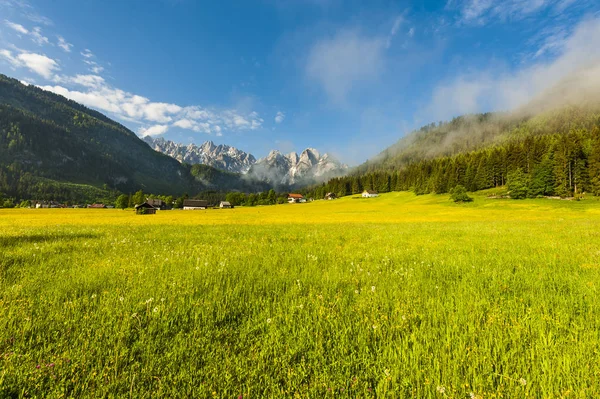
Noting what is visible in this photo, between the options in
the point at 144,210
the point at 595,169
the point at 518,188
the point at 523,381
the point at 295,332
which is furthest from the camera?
the point at 144,210

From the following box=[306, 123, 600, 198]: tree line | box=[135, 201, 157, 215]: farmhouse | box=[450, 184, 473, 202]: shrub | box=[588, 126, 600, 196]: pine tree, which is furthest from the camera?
box=[450, 184, 473, 202]: shrub

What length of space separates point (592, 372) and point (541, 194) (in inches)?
3878

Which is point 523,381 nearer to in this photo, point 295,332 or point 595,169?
point 295,332

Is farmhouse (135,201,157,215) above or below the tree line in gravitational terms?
below

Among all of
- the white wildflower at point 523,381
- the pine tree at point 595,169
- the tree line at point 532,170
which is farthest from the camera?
the tree line at point 532,170

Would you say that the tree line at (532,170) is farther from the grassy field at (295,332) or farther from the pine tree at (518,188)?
the grassy field at (295,332)

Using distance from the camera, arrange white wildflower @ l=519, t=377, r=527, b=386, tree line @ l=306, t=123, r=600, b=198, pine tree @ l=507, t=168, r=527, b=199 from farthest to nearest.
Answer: pine tree @ l=507, t=168, r=527, b=199 → tree line @ l=306, t=123, r=600, b=198 → white wildflower @ l=519, t=377, r=527, b=386

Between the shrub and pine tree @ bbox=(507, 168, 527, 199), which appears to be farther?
the shrub

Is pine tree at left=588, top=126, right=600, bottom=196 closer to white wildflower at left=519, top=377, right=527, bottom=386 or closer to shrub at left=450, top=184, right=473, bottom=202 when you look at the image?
shrub at left=450, top=184, right=473, bottom=202

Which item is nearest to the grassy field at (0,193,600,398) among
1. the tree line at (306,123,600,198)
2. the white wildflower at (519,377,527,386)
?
Result: the white wildflower at (519,377,527,386)

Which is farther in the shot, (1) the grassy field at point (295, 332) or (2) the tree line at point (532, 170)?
(2) the tree line at point (532, 170)

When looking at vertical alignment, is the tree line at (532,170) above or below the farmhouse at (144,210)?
above

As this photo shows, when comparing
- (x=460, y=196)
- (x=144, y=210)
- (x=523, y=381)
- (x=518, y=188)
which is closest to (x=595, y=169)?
(x=518, y=188)

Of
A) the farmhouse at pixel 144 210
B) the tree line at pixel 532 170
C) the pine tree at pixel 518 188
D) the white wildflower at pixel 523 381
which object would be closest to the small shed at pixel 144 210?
the farmhouse at pixel 144 210
